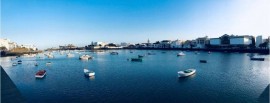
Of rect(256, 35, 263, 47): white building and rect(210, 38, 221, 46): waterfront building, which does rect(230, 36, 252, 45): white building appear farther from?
rect(210, 38, 221, 46): waterfront building

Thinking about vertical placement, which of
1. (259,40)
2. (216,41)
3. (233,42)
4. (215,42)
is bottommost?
(233,42)

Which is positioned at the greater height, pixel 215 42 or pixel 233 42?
pixel 215 42

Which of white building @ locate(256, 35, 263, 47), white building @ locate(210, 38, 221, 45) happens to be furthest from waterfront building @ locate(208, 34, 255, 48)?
white building @ locate(256, 35, 263, 47)

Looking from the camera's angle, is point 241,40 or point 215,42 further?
point 215,42

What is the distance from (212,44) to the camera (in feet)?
473

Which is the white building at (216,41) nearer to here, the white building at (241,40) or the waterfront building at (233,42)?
the waterfront building at (233,42)

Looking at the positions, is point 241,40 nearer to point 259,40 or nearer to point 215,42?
point 259,40

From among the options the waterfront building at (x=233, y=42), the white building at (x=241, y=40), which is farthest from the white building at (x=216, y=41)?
the white building at (x=241, y=40)

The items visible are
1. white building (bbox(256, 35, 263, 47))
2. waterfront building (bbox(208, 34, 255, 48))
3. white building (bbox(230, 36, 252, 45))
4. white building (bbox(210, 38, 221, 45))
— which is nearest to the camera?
white building (bbox(230, 36, 252, 45))

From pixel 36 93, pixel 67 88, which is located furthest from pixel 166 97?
pixel 36 93

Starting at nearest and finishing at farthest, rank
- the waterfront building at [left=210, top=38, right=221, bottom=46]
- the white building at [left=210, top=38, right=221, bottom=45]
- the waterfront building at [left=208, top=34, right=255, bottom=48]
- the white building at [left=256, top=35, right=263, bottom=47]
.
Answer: the white building at [left=256, top=35, right=263, bottom=47] → the waterfront building at [left=208, top=34, right=255, bottom=48] → the white building at [left=210, top=38, right=221, bottom=45] → the waterfront building at [left=210, top=38, right=221, bottom=46]

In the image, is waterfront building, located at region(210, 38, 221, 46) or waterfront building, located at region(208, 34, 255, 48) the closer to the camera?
waterfront building, located at region(208, 34, 255, 48)

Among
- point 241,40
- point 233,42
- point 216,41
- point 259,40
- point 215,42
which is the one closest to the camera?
point 241,40

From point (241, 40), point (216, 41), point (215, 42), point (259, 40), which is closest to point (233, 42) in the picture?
point (241, 40)
